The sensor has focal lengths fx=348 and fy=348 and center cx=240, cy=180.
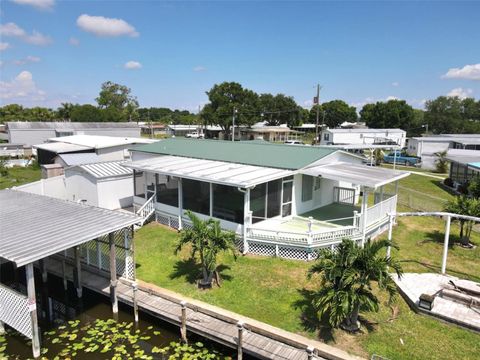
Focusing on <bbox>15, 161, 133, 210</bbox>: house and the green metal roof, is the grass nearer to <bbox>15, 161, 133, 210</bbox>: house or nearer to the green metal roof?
<bbox>15, 161, 133, 210</bbox>: house

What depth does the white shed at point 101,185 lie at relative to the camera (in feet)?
63.6

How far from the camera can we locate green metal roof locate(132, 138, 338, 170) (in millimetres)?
16406

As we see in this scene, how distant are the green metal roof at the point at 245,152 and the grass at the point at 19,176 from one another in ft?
45.2

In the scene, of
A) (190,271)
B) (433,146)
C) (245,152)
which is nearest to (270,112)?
(433,146)

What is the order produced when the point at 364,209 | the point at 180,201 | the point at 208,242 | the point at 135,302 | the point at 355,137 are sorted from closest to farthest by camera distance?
1. the point at 135,302
2. the point at 208,242
3. the point at 364,209
4. the point at 180,201
5. the point at 355,137

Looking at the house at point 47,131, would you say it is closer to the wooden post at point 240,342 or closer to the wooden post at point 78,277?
the wooden post at point 78,277

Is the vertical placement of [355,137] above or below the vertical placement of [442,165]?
above

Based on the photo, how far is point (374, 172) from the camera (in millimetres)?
16438

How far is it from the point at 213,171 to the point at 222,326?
788 cm

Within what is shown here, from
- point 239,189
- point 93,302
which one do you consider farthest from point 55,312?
point 239,189

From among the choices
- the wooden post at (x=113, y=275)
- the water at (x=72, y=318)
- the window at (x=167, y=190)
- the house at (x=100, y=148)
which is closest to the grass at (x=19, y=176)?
the house at (x=100, y=148)

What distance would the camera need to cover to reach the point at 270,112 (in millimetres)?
83125

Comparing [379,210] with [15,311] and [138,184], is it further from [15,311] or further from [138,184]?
[15,311]

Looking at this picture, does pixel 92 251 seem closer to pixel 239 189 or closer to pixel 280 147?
pixel 239 189
